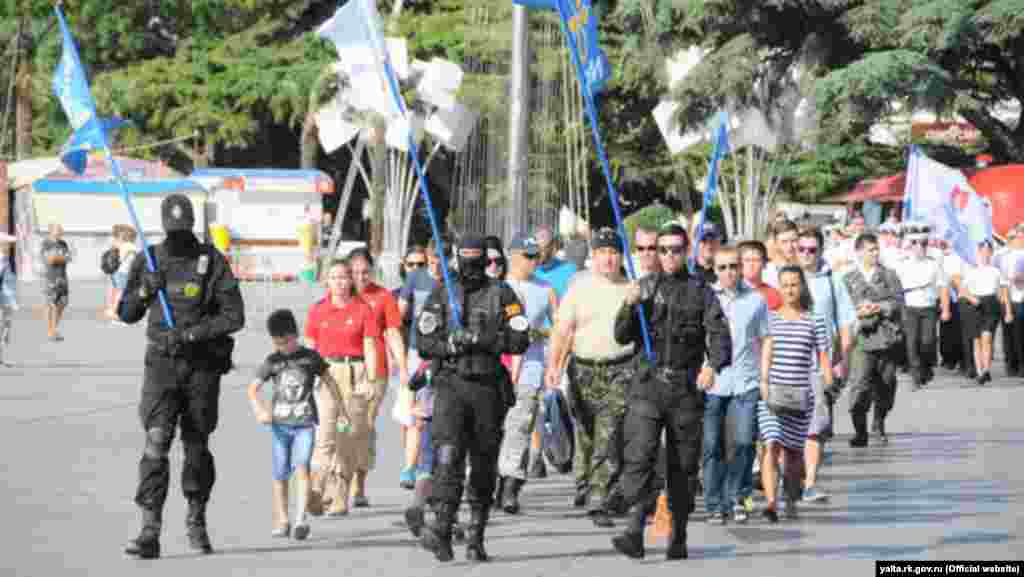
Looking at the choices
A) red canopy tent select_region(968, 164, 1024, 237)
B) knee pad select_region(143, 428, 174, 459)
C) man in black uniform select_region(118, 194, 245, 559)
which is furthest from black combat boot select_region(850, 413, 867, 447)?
red canopy tent select_region(968, 164, 1024, 237)

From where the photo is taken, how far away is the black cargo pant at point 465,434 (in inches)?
400

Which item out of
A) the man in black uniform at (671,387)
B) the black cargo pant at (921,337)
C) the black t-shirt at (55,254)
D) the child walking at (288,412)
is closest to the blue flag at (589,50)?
the child walking at (288,412)

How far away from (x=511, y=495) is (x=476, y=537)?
211 centimetres

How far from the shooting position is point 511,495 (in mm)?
12289

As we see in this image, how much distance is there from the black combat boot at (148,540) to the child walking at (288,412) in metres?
0.90

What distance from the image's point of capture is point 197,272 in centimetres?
1038

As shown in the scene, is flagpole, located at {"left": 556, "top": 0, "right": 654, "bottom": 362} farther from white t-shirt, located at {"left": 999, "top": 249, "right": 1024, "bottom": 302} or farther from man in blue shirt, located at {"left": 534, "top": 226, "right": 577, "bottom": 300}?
white t-shirt, located at {"left": 999, "top": 249, "right": 1024, "bottom": 302}

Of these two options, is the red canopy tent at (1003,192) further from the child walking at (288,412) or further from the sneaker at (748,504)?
the child walking at (288,412)

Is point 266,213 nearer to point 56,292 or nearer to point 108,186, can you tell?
point 108,186

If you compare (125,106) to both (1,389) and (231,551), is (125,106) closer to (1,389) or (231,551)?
(1,389)

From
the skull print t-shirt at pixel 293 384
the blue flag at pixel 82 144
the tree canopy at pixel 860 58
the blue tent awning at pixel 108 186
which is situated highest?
the tree canopy at pixel 860 58

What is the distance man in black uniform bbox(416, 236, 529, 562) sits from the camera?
10.2 metres

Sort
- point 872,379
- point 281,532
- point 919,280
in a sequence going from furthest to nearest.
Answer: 1. point 919,280
2. point 872,379
3. point 281,532

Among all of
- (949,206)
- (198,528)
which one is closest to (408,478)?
(198,528)
